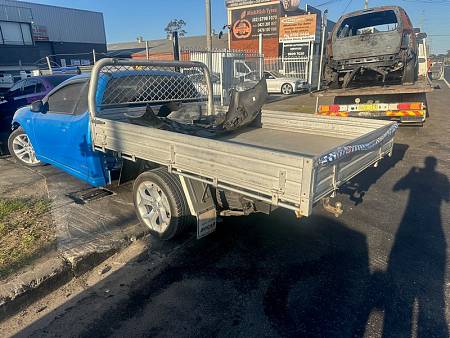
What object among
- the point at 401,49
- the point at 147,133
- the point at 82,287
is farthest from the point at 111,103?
the point at 401,49

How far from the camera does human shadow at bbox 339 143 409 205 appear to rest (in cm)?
489

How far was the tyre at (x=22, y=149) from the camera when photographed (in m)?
6.12

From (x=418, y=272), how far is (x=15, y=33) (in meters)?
39.7

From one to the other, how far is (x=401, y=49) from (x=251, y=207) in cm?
690

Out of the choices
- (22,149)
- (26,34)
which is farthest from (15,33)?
(22,149)

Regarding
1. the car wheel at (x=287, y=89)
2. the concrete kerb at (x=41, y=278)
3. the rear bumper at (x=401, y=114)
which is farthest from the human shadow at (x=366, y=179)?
the car wheel at (x=287, y=89)

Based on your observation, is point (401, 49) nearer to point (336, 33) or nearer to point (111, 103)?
point (336, 33)

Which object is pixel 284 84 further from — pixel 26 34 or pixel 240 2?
pixel 26 34

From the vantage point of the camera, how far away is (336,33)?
8969 millimetres

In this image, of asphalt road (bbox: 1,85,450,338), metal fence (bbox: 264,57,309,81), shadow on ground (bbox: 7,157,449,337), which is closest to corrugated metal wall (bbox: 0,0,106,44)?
metal fence (bbox: 264,57,309,81)

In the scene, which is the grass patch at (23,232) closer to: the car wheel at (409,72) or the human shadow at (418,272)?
the human shadow at (418,272)

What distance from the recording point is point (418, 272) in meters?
3.08

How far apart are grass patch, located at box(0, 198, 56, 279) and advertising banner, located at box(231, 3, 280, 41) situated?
84.5ft

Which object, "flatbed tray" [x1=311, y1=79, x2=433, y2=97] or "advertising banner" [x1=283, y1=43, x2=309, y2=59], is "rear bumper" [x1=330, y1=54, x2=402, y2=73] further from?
"advertising banner" [x1=283, y1=43, x2=309, y2=59]
